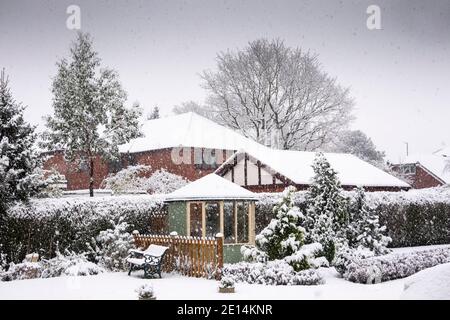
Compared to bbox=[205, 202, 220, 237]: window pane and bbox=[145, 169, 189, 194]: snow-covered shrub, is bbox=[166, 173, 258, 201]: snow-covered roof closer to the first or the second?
bbox=[205, 202, 220, 237]: window pane

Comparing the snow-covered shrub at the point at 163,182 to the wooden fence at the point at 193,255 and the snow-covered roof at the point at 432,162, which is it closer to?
the wooden fence at the point at 193,255

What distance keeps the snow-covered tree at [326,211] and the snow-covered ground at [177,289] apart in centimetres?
212

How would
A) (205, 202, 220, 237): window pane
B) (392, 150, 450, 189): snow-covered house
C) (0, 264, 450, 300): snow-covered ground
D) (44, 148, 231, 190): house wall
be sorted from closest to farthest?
1. (0, 264, 450, 300): snow-covered ground
2. (205, 202, 220, 237): window pane
3. (44, 148, 231, 190): house wall
4. (392, 150, 450, 189): snow-covered house

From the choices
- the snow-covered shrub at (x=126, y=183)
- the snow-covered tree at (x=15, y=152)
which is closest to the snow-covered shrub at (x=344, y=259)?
the snow-covered tree at (x=15, y=152)

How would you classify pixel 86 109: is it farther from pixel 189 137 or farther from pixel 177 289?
pixel 177 289

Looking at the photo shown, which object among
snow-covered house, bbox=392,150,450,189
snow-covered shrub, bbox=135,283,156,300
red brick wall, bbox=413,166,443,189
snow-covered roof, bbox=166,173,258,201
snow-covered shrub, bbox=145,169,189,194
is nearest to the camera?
snow-covered shrub, bbox=135,283,156,300

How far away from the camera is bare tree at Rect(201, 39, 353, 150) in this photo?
3900 centimetres

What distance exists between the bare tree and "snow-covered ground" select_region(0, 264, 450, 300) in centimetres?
2671

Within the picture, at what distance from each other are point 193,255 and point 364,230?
6.34 meters

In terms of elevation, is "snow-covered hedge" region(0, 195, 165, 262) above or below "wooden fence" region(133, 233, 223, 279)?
above

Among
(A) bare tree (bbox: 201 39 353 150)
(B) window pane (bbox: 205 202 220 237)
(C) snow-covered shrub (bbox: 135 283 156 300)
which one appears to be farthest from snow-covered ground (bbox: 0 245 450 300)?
(A) bare tree (bbox: 201 39 353 150)

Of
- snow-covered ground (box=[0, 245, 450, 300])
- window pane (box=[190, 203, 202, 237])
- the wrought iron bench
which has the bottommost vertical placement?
snow-covered ground (box=[0, 245, 450, 300])

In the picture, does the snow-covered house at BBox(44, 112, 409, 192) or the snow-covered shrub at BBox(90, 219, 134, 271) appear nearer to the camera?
the snow-covered shrub at BBox(90, 219, 134, 271)

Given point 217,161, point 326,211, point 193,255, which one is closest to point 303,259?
point 193,255
